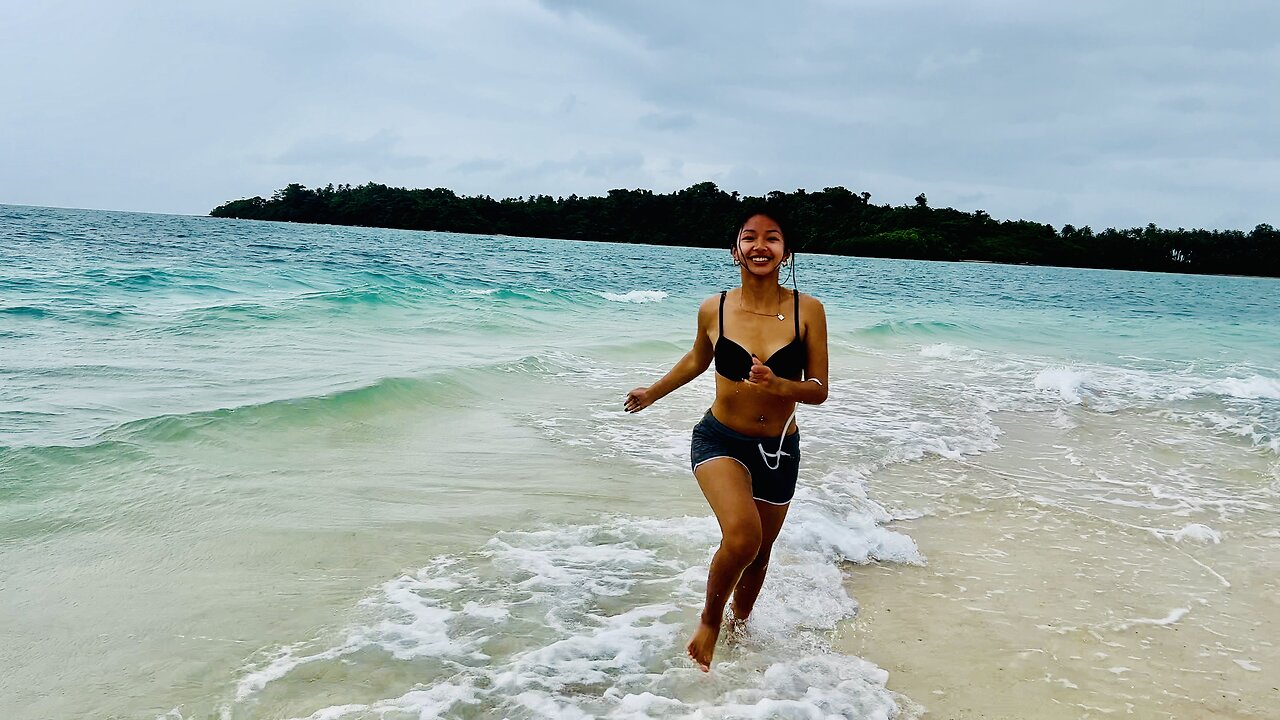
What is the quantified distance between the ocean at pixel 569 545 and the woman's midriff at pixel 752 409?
3.61 feet

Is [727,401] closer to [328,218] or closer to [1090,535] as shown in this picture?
[1090,535]

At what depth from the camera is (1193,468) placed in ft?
27.1

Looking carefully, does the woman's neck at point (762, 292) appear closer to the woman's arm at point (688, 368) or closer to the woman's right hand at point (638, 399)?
the woman's arm at point (688, 368)

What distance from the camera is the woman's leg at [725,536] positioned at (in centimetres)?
343

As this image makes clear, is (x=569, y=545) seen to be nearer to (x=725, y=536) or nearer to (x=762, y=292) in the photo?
(x=725, y=536)

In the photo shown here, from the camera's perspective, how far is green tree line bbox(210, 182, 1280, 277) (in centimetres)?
11456

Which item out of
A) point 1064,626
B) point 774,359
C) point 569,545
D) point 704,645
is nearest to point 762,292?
point 774,359

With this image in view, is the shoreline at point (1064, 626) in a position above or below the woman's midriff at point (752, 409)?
below

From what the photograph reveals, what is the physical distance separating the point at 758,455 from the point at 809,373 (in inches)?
16.9

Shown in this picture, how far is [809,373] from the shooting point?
3.64m

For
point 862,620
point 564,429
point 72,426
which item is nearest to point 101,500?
point 72,426

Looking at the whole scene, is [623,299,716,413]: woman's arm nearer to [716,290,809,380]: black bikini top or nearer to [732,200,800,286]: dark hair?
[716,290,809,380]: black bikini top

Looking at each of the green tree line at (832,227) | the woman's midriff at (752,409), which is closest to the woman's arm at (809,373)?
the woman's midriff at (752,409)

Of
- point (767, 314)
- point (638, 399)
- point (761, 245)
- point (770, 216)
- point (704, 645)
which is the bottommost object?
point (704, 645)
